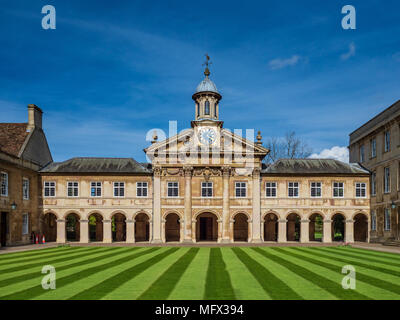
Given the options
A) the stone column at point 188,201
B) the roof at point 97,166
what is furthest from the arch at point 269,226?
the roof at point 97,166

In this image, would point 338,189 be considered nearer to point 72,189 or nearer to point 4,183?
point 72,189

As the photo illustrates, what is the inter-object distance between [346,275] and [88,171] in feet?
99.1

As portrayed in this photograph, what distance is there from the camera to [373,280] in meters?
14.2

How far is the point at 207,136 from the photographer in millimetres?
39938

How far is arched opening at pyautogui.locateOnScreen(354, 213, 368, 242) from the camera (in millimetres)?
40125

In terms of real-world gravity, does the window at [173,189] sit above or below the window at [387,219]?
above

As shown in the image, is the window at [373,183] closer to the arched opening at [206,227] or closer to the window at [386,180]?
→ the window at [386,180]

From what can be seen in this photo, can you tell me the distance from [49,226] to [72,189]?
5927mm

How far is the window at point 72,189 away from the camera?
3966 cm

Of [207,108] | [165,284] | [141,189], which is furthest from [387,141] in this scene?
[165,284]

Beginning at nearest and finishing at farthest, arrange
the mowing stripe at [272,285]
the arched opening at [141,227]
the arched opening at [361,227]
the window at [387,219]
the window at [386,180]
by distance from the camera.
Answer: the mowing stripe at [272,285], the window at [387,219], the window at [386,180], the arched opening at [361,227], the arched opening at [141,227]

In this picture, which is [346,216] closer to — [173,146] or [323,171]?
[323,171]

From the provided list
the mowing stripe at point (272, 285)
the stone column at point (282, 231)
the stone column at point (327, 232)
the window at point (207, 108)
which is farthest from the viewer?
the window at point (207, 108)
